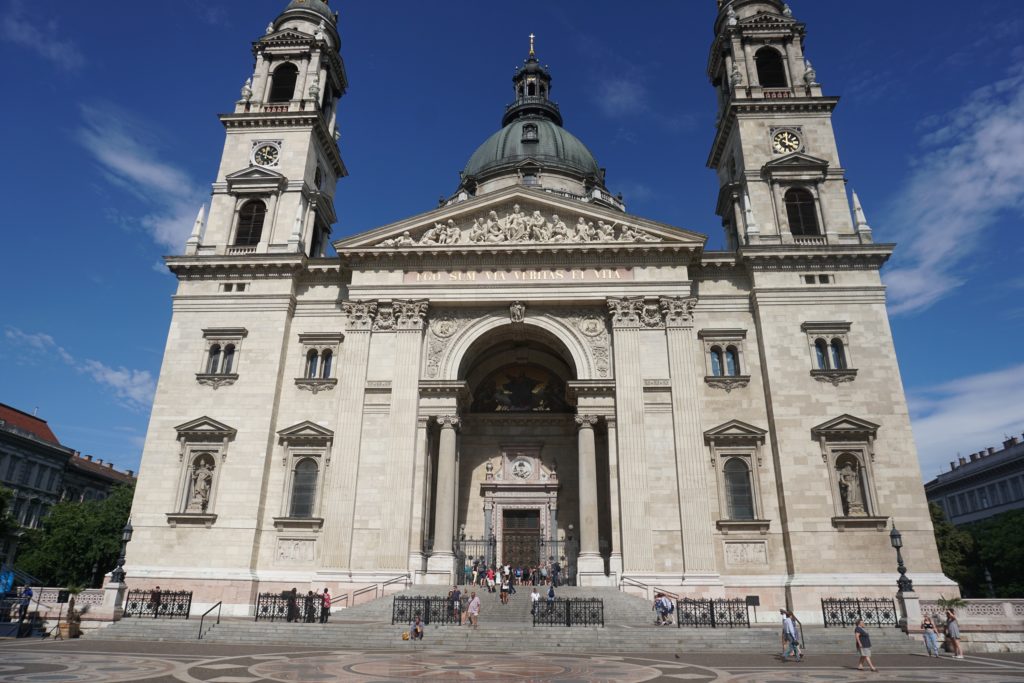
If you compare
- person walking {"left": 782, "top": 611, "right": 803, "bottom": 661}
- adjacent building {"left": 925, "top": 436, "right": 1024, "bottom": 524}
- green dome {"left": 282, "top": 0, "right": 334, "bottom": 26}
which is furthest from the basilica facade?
adjacent building {"left": 925, "top": 436, "right": 1024, "bottom": 524}

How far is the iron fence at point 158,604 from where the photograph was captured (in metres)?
24.9

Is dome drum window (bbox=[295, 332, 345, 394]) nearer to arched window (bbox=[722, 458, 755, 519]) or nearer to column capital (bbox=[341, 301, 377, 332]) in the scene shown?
column capital (bbox=[341, 301, 377, 332])

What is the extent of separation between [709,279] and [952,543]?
31945 millimetres

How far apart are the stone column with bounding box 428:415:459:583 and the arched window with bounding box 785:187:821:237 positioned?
67.1 feet

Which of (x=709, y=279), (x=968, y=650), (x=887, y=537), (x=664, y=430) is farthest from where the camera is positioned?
(x=709, y=279)

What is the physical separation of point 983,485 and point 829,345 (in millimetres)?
50583

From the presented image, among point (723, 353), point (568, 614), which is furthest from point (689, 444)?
point (568, 614)

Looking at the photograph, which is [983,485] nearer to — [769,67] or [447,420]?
[769,67]

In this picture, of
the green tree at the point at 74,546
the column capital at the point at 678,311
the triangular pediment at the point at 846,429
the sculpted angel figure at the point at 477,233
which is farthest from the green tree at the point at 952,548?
the green tree at the point at 74,546

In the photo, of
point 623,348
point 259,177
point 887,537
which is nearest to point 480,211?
point 623,348

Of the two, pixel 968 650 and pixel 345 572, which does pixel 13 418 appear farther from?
pixel 968 650

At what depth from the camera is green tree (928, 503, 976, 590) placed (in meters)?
47.2

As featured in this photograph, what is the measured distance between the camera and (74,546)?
48531 millimetres

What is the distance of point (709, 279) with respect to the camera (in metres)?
33.7
